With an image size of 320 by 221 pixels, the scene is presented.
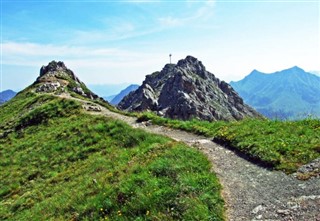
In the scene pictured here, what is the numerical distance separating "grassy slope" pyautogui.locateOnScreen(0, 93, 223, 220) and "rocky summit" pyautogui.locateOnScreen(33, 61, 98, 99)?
126ft

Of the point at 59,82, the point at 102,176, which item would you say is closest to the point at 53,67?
the point at 59,82

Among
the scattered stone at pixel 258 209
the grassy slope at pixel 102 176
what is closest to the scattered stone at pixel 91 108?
the grassy slope at pixel 102 176

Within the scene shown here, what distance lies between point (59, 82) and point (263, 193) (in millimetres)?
84857

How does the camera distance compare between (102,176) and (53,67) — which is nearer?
(102,176)

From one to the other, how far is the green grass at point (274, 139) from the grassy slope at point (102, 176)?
11.0 ft

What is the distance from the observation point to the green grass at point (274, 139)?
1791cm

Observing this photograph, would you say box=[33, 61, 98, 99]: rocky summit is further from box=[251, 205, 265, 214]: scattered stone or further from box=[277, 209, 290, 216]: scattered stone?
box=[277, 209, 290, 216]: scattered stone

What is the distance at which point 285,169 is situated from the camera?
56.3ft

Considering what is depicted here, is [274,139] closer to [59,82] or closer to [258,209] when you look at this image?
[258,209]

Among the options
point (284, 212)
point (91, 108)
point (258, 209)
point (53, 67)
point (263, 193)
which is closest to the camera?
point (284, 212)

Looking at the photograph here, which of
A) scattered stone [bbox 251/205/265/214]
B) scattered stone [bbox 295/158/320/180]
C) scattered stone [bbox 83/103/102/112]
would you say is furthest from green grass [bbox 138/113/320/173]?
scattered stone [bbox 83/103/102/112]

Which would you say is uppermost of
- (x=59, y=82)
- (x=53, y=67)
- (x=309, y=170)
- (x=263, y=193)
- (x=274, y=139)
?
(x=53, y=67)

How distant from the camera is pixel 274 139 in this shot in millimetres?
20797

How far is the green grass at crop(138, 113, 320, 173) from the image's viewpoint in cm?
1791
